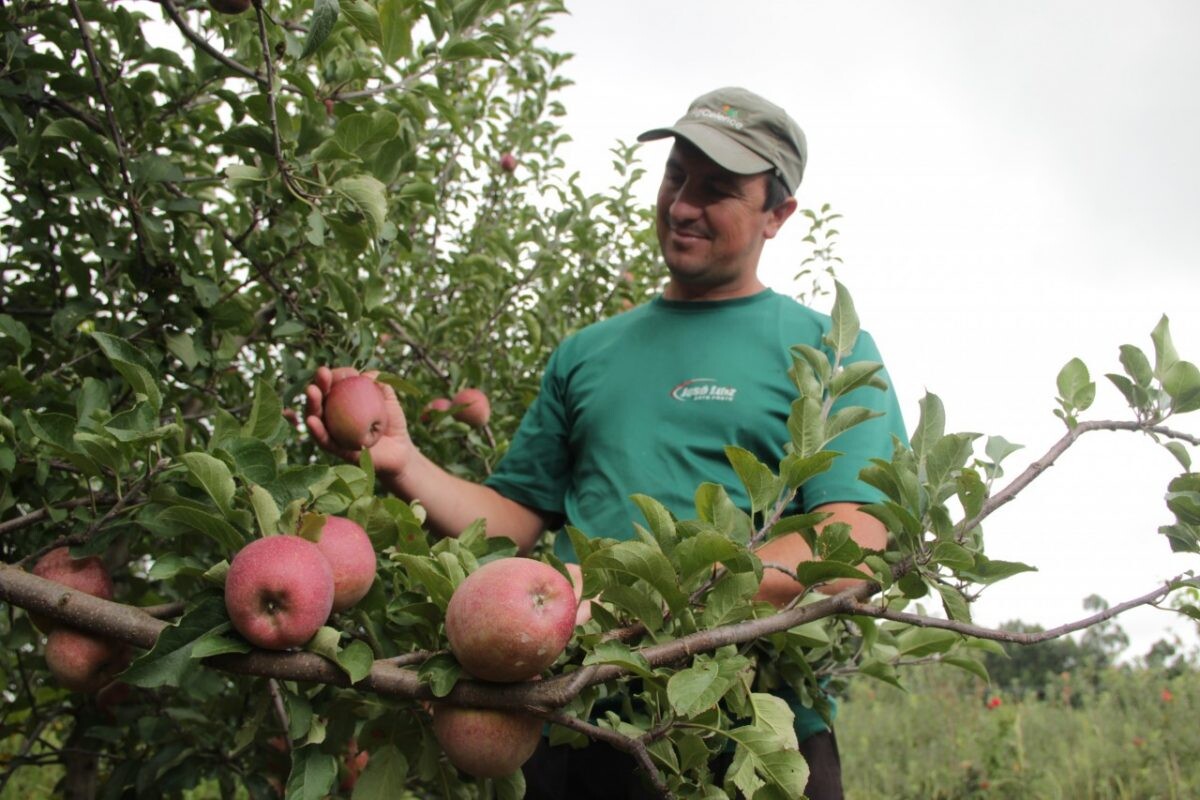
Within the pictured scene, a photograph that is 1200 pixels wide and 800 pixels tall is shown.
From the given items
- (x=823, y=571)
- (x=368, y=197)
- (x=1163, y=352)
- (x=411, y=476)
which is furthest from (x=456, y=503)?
(x=1163, y=352)

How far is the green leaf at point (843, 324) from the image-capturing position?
4.45 feet

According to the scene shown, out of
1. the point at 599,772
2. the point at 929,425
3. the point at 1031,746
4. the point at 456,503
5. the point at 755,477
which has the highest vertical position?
the point at 929,425

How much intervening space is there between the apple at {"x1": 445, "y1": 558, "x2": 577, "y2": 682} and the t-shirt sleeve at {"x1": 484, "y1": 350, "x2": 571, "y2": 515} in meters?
1.19

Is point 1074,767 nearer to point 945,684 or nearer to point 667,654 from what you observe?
point 945,684

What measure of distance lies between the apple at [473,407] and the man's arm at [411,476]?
0.46 metres

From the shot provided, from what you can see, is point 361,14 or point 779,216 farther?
point 779,216

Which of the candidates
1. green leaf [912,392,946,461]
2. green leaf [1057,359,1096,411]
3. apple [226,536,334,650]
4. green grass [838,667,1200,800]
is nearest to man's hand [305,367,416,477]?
apple [226,536,334,650]

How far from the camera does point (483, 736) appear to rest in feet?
3.70

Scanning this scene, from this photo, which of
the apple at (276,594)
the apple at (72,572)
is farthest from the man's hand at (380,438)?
the apple at (276,594)

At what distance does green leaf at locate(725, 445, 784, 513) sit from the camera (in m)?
1.17

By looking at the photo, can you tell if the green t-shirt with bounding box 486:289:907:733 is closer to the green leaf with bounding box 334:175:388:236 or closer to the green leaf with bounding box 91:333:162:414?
the green leaf with bounding box 334:175:388:236

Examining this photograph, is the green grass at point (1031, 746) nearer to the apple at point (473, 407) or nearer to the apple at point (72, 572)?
the apple at point (473, 407)

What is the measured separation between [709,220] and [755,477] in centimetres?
114

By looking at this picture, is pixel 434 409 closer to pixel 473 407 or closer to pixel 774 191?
pixel 473 407
